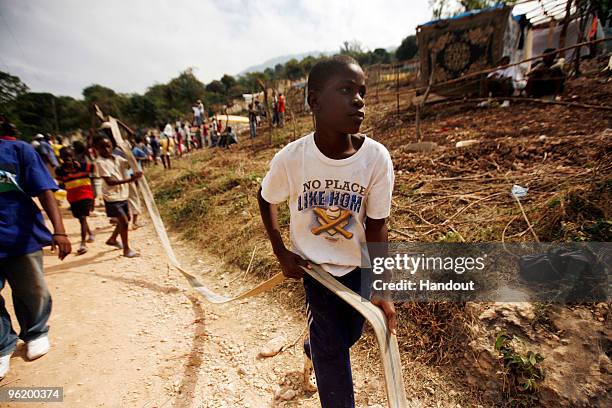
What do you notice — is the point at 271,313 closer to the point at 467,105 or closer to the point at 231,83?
the point at 467,105

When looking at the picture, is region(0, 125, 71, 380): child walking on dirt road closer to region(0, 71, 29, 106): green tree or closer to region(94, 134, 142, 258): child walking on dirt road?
region(94, 134, 142, 258): child walking on dirt road

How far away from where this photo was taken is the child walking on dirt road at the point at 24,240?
2.04 m

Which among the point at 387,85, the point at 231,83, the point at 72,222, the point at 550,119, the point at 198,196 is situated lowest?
the point at 72,222

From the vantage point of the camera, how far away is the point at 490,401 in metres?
1.67

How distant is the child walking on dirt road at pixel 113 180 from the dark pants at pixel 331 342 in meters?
3.39

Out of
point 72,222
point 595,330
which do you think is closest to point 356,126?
point 595,330

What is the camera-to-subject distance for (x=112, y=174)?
12.5 feet

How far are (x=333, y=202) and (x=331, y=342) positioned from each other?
0.61m

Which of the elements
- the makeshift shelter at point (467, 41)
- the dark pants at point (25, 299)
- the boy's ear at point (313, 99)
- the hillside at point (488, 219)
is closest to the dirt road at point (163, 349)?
the dark pants at point (25, 299)

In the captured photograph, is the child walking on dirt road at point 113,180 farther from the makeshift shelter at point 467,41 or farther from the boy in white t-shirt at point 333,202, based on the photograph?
the makeshift shelter at point 467,41

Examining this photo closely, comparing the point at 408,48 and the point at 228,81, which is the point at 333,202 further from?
the point at 228,81

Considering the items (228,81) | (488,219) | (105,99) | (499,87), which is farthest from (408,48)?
(488,219)

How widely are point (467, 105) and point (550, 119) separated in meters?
3.27

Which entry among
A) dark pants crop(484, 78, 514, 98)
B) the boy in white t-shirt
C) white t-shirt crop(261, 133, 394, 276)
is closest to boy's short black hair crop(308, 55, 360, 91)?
the boy in white t-shirt
